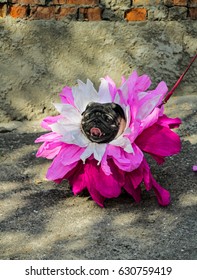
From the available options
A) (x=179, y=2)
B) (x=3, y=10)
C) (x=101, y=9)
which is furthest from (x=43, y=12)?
(x=179, y=2)

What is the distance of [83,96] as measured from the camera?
3.04 metres

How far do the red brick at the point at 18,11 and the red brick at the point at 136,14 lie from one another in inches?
23.0

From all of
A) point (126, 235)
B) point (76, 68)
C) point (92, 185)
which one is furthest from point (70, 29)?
point (126, 235)

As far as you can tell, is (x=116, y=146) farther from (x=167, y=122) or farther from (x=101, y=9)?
(x=101, y=9)

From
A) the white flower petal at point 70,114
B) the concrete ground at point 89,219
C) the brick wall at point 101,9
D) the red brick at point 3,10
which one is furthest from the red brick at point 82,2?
the white flower petal at point 70,114

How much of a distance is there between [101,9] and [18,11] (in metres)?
0.47

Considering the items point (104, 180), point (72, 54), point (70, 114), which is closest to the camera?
point (104, 180)

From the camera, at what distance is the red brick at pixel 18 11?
3822 millimetres

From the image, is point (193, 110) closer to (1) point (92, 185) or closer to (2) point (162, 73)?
(2) point (162, 73)

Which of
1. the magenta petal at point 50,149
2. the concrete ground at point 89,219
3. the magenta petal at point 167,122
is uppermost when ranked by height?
the magenta petal at point 167,122

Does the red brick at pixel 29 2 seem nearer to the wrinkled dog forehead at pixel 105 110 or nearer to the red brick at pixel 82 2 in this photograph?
the red brick at pixel 82 2

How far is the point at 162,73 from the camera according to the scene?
13.3ft

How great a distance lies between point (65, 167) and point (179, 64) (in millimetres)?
1412

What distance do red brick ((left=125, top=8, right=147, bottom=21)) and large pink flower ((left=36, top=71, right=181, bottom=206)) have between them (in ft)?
3.24
